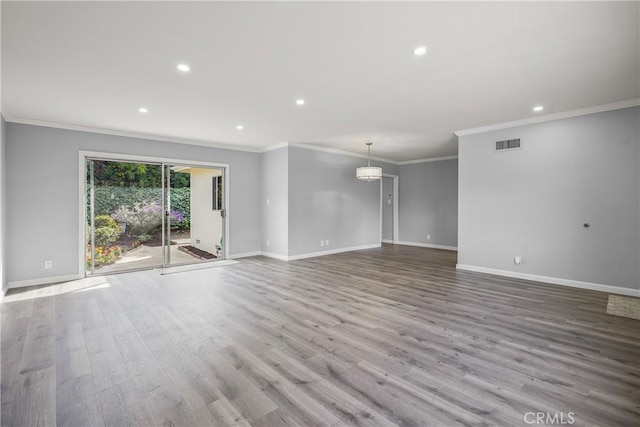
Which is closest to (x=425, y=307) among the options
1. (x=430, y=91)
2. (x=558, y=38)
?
(x=430, y=91)

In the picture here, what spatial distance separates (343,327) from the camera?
304cm

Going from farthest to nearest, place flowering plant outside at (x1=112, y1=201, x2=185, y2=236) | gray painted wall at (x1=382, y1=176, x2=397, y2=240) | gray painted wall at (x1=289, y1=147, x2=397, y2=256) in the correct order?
gray painted wall at (x1=382, y1=176, x2=397, y2=240), gray painted wall at (x1=289, y1=147, x2=397, y2=256), flowering plant outside at (x1=112, y1=201, x2=185, y2=236)

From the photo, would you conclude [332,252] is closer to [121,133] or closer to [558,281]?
[558,281]

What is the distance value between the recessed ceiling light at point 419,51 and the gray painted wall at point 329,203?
13.9ft

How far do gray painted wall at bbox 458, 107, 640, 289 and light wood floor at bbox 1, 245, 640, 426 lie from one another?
589 mm

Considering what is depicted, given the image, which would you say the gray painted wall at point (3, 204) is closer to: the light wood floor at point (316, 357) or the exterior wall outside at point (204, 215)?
the light wood floor at point (316, 357)

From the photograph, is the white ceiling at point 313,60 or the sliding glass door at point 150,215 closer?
the white ceiling at point 313,60

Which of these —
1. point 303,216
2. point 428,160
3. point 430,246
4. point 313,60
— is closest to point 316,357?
point 313,60

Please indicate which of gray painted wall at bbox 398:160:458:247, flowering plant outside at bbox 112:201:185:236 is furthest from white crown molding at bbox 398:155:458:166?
flowering plant outside at bbox 112:201:185:236

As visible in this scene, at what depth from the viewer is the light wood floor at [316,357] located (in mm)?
1805

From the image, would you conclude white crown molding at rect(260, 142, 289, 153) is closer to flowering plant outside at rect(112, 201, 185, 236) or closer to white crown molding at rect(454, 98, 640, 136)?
flowering plant outside at rect(112, 201, 185, 236)

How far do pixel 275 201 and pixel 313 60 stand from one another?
4.40 m

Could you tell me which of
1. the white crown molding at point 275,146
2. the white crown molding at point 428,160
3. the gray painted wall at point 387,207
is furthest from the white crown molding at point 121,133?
the white crown molding at point 428,160

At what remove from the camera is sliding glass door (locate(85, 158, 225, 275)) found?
213 inches
